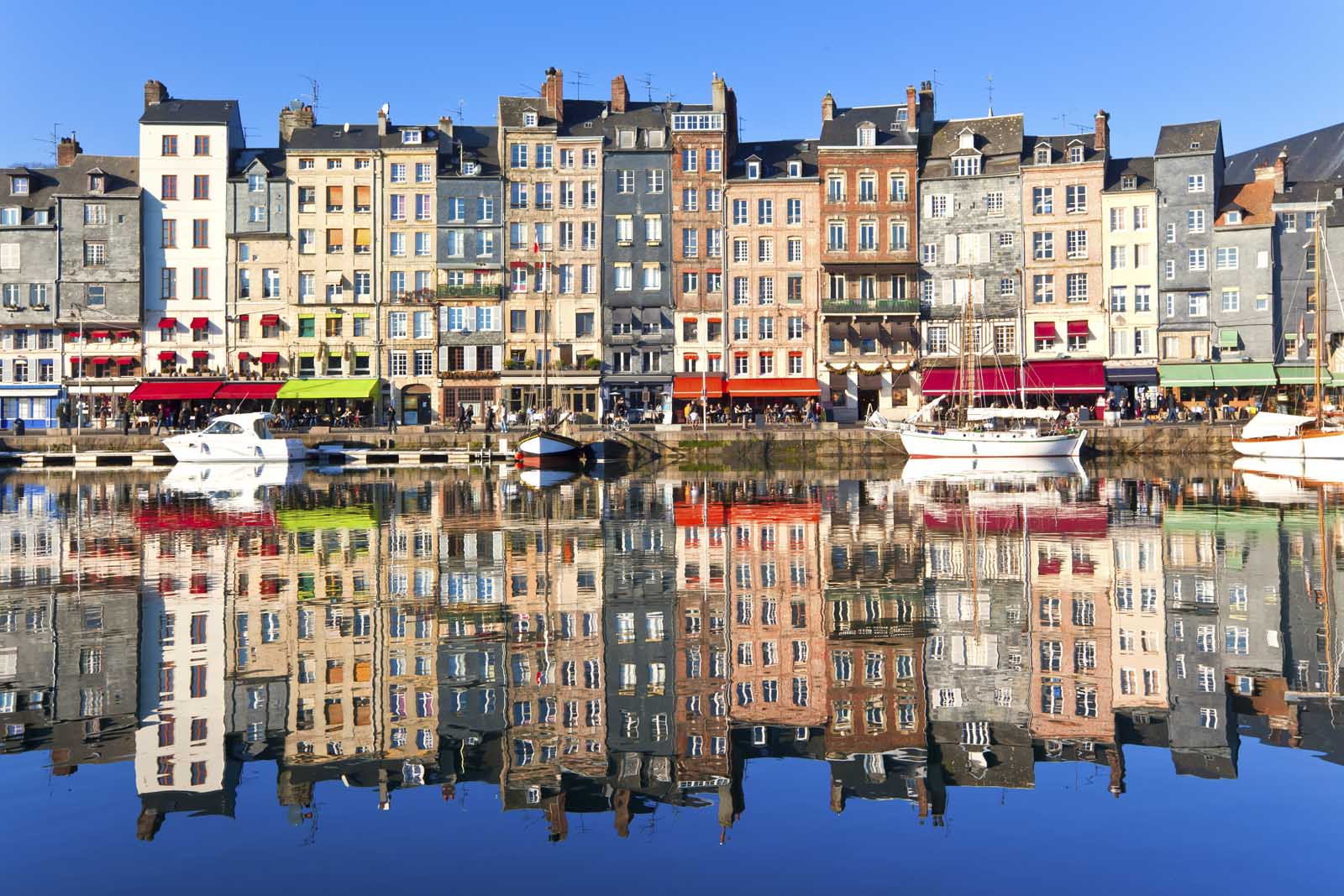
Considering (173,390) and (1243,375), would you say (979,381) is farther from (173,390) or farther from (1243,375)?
(173,390)

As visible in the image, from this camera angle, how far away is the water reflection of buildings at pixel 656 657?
11.4 metres

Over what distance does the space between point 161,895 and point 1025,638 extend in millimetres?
11546

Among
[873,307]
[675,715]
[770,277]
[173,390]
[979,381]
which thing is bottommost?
[675,715]

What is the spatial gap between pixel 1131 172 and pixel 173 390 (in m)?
56.2

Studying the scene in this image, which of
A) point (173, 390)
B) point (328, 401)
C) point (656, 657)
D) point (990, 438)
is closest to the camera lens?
point (656, 657)

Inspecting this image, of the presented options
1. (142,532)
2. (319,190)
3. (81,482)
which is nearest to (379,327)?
(319,190)

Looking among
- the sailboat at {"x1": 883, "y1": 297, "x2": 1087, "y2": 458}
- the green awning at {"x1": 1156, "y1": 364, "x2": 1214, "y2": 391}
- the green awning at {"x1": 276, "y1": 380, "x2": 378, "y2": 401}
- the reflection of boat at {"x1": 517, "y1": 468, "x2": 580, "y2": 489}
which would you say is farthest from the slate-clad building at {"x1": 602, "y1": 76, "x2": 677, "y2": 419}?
the green awning at {"x1": 1156, "y1": 364, "x2": 1214, "y2": 391}

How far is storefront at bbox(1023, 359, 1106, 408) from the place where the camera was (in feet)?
226

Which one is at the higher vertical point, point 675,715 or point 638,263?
point 638,263

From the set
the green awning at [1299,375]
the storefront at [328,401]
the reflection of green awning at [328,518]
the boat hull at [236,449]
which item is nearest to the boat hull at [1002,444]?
the green awning at [1299,375]

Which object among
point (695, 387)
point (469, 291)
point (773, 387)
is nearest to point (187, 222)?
point (469, 291)

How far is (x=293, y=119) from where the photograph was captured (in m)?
77.2

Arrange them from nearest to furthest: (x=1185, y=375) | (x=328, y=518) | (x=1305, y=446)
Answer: (x=328, y=518)
(x=1305, y=446)
(x=1185, y=375)

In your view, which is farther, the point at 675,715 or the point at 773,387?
the point at 773,387
